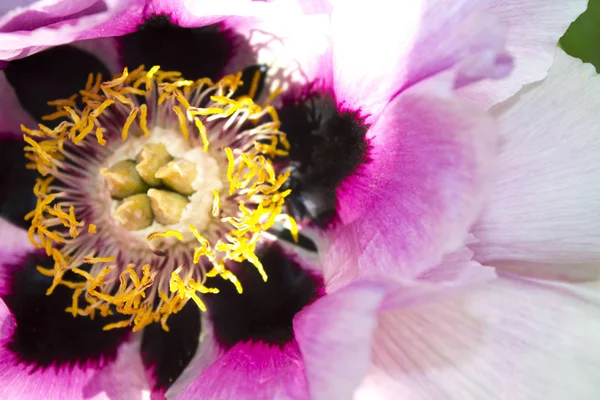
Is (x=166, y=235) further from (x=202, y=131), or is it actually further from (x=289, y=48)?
(x=289, y=48)

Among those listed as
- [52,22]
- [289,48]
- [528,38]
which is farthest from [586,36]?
[52,22]

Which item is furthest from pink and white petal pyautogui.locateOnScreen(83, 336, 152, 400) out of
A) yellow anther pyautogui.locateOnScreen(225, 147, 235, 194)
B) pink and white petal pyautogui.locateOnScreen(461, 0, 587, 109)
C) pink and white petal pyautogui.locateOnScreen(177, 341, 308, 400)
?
pink and white petal pyautogui.locateOnScreen(461, 0, 587, 109)

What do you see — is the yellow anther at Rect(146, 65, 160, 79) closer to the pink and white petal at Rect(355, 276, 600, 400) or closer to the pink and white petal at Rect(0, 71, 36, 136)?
the pink and white petal at Rect(0, 71, 36, 136)

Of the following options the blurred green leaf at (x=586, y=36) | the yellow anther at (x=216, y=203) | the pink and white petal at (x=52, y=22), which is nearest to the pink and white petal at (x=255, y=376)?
the yellow anther at (x=216, y=203)

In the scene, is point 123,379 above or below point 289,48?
below

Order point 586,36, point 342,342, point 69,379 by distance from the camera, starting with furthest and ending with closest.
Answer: point 586,36, point 69,379, point 342,342

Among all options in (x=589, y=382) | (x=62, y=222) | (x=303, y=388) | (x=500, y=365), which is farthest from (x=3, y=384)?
(x=589, y=382)

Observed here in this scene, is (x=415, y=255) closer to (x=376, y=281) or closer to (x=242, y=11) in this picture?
(x=376, y=281)
